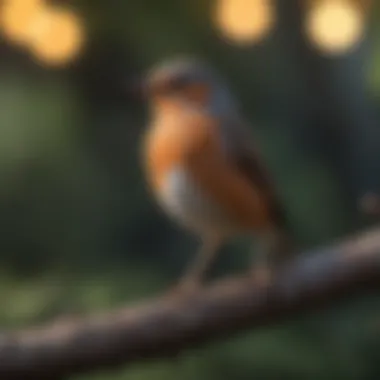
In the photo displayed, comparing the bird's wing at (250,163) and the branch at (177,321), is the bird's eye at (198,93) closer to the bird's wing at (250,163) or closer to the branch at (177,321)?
the bird's wing at (250,163)

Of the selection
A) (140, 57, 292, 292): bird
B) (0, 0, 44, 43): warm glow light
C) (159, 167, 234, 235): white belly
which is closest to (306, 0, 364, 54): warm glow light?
(140, 57, 292, 292): bird

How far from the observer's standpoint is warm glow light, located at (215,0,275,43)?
1732 millimetres

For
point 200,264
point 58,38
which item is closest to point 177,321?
point 200,264

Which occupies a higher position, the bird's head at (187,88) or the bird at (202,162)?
the bird's head at (187,88)

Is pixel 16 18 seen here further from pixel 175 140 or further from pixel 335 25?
pixel 335 25

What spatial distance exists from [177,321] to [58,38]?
393 mm

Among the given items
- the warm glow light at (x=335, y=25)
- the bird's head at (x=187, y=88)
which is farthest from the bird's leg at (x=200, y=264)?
the warm glow light at (x=335, y=25)

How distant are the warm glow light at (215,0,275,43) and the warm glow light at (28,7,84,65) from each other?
18 centimetres

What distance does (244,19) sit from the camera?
1741mm

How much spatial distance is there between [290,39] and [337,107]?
11cm

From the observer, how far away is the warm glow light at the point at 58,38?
1742 millimetres

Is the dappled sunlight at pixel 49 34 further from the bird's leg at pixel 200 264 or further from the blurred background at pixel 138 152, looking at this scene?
the bird's leg at pixel 200 264

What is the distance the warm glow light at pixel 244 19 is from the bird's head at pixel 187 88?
63mm

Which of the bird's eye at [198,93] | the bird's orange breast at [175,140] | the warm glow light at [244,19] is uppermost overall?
the warm glow light at [244,19]
